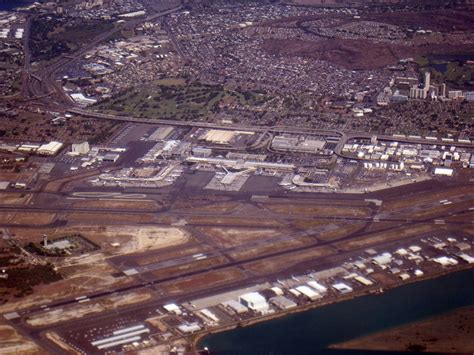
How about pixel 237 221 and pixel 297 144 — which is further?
pixel 297 144

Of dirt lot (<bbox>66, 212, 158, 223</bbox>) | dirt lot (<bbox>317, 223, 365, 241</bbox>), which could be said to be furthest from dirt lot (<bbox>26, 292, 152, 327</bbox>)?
dirt lot (<bbox>317, 223, 365, 241</bbox>)

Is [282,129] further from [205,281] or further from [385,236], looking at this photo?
[205,281]

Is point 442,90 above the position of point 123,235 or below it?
above

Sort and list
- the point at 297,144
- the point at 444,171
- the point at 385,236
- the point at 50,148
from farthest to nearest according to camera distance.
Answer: the point at 50,148, the point at 297,144, the point at 444,171, the point at 385,236

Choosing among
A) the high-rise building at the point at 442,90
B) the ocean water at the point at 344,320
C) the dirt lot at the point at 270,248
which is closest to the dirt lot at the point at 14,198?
the dirt lot at the point at 270,248

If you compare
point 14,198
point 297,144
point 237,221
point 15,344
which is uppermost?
point 297,144

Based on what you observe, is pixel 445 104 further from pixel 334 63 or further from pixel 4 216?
pixel 4 216

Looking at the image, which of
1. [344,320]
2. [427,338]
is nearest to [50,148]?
[344,320]

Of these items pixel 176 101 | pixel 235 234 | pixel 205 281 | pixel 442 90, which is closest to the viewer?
pixel 205 281

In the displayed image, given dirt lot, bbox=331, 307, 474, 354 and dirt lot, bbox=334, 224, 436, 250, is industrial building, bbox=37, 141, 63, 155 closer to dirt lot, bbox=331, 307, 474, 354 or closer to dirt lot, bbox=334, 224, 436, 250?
dirt lot, bbox=334, 224, 436, 250
